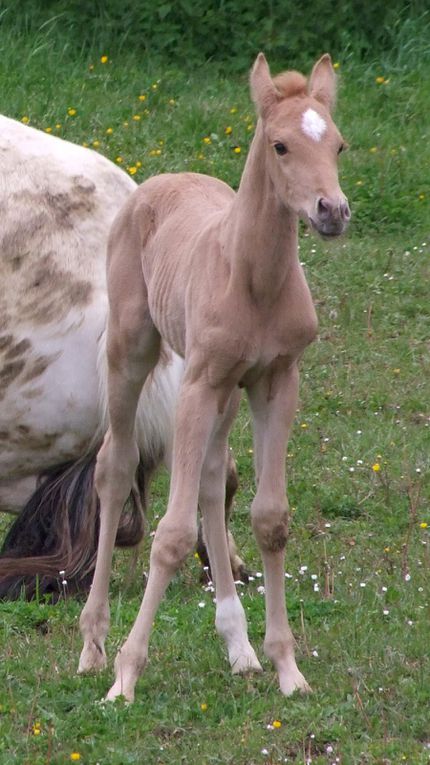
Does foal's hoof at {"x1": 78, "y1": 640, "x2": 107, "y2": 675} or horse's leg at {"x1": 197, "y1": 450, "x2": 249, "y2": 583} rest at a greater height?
horse's leg at {"x1": 197, "y1": 450, "x2": 249, "y2": 583}

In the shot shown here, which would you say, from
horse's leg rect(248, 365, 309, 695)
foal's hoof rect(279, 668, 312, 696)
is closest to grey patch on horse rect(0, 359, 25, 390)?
horse's leg rect(248, 365, 309, 695)

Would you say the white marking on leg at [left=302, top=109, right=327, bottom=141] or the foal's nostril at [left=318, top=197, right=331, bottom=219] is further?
the white marking on leg at [left=302, top=109, right=327, bottom=141]

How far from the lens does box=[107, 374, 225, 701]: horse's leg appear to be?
14.0ft

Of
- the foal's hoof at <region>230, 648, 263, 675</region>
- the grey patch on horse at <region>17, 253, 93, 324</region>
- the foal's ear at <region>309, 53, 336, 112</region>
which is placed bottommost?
the foal's hoof at <region>230, 648, 263, 675</region>

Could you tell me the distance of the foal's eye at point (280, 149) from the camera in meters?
4.00

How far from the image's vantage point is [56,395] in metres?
6.04

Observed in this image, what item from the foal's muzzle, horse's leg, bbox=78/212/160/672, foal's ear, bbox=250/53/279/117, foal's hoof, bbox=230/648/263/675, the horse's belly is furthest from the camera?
the horse's belly

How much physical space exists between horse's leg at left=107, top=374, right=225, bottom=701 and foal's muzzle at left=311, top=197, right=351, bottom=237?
670mm

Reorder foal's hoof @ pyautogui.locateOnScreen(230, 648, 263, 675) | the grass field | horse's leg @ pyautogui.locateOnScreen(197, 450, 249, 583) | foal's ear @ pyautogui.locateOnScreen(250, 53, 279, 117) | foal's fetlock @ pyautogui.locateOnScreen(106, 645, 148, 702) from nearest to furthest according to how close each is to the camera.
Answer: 1. foal's ear @ pyautogui.locateOnScreen(250, 53, 279, 117)
2. the grass field
3. foal's fetlock @ pyautogui.locateOnScreen(106, 645, 148, 702)
4. foal's hoof @ pyautogui.locateOnScreen(230, 648, 263, 675)
5. horse's leg @ pyautogui.locateOnScreen(197, 450, 249, 583)

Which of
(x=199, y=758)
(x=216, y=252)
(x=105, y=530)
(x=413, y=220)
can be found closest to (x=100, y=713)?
(x=199, y=758)

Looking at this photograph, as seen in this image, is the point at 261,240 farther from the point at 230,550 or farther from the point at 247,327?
the point at 230,550

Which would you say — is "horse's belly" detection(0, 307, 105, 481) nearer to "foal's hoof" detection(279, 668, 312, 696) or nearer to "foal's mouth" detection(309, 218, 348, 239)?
"foal's hoof" detection(279, 668, 312, 696)

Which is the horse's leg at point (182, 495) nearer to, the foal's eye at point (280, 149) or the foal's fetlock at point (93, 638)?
the foal's fetlock at point (93, 638)

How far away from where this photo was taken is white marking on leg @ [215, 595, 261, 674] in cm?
466
